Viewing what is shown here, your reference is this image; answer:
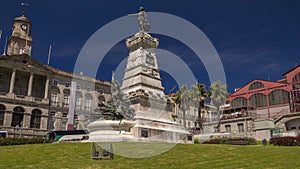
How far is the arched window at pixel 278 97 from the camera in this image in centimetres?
5266

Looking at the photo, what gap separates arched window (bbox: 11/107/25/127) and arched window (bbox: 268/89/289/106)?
54295mm

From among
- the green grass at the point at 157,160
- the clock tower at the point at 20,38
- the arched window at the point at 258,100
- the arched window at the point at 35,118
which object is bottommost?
the green grass at the point at 157,160

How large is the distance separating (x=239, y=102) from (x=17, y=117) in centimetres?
5006

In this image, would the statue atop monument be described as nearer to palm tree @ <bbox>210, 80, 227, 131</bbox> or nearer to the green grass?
the green grass

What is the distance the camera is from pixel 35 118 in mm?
63438

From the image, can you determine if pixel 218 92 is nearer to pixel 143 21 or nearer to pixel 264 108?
pixel 264 108

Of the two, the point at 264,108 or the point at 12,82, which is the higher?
the point at 12,82

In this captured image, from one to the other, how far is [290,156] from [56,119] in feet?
200

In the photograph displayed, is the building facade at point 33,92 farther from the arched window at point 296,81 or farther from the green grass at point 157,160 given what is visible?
the arched window at point 296,81

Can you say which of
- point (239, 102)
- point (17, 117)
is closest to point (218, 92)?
point (239, 102)

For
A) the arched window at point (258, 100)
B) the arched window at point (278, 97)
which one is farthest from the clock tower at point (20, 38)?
the arched window at point (278, 97)

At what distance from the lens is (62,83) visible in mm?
75188

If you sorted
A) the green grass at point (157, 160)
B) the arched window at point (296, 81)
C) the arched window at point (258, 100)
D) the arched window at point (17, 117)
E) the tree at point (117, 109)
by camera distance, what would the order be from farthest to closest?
the arched window at point (17, 117) < the arched window at point (258, 100) < the arched window at point (296, 81) < the tree at point (117, 109) < the green grass at point (157, 160)

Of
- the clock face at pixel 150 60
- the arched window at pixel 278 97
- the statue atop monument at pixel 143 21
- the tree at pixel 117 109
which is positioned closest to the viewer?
the tree at pixel 117 109
